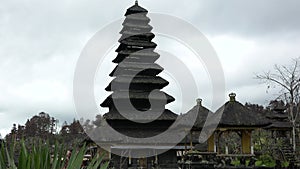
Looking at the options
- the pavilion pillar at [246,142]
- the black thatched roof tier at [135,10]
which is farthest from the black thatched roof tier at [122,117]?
the black thatched roof tier at [135,10]

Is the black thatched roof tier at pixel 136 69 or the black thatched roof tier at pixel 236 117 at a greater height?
the black thatched roof tier at pixel 136 69

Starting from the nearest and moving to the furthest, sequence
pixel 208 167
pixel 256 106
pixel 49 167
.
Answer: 1. pixel 49 167
2. pixel 208 167
3. pixel 256 106

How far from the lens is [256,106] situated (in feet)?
211

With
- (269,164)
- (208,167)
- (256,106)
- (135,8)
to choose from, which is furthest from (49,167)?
(256,106)

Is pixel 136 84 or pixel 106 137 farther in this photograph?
pixel 136 84

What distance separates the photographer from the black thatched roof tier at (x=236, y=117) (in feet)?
79.9

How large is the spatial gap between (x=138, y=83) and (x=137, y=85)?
218 mm

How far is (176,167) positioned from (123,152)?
3813 mm

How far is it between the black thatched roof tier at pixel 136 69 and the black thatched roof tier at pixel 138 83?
0.53 meters

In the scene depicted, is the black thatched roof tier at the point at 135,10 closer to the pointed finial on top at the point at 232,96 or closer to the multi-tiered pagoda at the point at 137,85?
the multi-tiered pagoda at the point at 137,85

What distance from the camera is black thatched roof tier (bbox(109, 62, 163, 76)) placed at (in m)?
31.7

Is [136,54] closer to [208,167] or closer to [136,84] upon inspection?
[136,84]

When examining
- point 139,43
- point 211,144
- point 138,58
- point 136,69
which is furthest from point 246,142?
point 139,43

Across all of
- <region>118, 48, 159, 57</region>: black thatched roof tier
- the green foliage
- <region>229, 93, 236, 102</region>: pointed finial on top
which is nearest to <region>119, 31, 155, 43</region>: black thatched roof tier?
<region>118, 48, 159, 57</region>: black thatched roof tier
